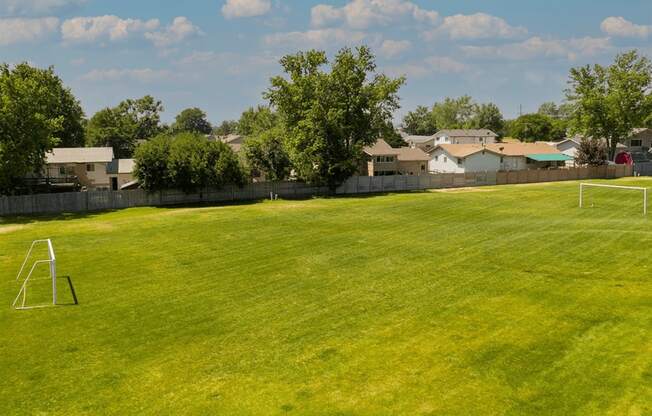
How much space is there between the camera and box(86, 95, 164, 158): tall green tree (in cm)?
9856

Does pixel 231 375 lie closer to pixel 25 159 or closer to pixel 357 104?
pixel 25 159

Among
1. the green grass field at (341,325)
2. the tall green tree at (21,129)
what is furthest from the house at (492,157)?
the tall green tree at (21,129)

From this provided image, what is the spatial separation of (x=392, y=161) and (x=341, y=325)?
6737cm

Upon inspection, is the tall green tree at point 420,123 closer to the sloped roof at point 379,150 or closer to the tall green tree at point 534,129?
the tall green tree at point 534,129

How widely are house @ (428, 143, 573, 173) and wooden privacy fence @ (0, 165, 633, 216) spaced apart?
7782 millimetres

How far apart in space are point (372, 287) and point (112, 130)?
87.3 meters

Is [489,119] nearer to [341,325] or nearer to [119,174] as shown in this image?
[119,174]

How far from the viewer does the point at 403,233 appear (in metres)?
34.6

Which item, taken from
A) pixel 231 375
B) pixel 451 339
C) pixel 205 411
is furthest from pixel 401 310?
pixel 205 411

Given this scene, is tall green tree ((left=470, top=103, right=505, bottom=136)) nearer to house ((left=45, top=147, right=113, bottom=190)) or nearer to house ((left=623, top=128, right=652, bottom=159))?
house ((left=623, top=128, right=652, bottom=159))

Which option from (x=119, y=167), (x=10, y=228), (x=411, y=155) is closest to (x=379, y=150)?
(x=411, y=155)

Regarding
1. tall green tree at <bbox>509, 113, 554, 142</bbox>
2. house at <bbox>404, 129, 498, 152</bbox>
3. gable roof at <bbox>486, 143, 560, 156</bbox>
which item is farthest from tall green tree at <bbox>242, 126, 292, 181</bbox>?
tall green tree at <bbox>509, 113, 554, 142</bbox>

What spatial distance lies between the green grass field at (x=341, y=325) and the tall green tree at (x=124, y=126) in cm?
6826

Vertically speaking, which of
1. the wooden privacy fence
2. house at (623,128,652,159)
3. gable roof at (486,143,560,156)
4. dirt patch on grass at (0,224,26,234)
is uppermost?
house at (623,128,652,159)
